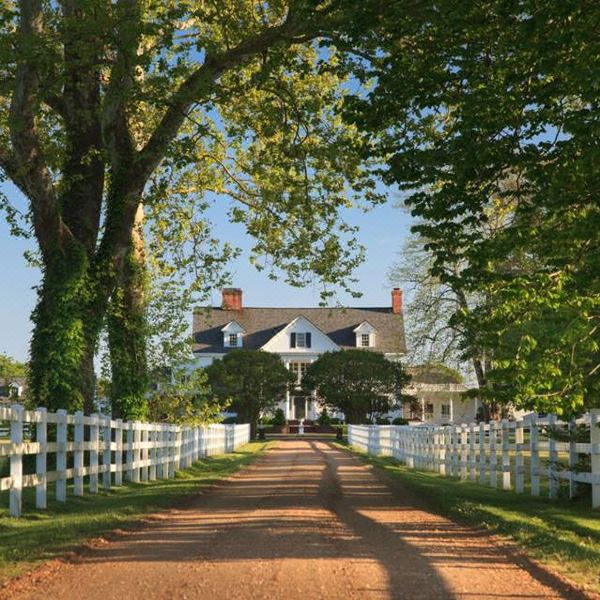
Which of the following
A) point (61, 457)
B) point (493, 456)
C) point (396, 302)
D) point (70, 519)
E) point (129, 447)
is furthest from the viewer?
point (396, 302)

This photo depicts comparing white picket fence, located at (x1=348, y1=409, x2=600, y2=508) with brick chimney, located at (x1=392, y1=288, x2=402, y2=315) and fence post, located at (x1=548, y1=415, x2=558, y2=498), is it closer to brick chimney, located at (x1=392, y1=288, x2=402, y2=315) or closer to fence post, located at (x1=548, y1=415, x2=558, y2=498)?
fence post, located at (x1=548, y1=415, x2=558, y2=498)

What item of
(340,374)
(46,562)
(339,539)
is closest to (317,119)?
(339,539)

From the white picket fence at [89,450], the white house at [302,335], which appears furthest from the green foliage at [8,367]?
the white picket fence at [89,450]

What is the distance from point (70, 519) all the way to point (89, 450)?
13.8 feet

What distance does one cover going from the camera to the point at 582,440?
46.5ft

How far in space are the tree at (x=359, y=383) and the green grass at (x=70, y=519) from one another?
4238 centimetres

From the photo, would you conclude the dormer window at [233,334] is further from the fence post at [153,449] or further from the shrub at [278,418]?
the fence post at [153,449]

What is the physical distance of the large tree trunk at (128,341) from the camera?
70.8 feet

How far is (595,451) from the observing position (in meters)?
13.0

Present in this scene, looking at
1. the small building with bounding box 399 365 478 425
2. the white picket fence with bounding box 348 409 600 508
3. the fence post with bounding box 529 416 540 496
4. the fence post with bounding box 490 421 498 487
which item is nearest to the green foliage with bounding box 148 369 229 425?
the white picket fence with bounding box 348 409 600 508

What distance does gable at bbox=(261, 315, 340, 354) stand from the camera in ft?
254

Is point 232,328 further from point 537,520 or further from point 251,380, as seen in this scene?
point 537,520

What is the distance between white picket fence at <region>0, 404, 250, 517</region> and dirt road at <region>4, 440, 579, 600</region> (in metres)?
1.85

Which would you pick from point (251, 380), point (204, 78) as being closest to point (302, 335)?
point (251, 380)
